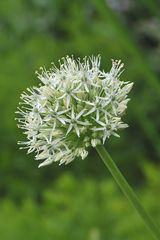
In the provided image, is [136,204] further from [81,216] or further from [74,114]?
[81,216]

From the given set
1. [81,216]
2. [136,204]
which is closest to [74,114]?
[136,204]

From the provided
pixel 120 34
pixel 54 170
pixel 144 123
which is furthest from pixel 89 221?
pixel 120 34

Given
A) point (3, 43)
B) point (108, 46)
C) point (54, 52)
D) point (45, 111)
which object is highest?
point (3, 43)

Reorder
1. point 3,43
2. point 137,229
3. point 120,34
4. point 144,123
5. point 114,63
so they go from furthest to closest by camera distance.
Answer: point 3,43, point 137,229, point 144,123, point 120,34, point 114,63

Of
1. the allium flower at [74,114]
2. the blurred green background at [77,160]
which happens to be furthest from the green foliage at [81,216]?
the allium flower at [74,114]

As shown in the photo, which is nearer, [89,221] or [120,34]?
[120,34]

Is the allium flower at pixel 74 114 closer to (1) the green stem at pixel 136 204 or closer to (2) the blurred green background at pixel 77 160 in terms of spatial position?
(1) the green stem at pixel 136 204

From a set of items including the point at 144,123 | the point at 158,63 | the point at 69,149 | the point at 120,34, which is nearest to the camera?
the point at 69,149

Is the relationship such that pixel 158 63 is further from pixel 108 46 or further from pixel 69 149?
pixel 69 149
